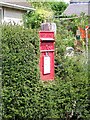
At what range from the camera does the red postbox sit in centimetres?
538

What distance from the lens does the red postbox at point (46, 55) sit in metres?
5.38

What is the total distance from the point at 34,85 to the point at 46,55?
578 mm

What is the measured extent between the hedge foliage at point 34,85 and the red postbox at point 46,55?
0.37 feet

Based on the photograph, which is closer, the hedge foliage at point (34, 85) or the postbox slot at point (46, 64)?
the hedge foliage at point (34, 85)

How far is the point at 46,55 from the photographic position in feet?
18.0

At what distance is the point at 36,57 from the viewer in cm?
519

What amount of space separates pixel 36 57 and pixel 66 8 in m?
24.3

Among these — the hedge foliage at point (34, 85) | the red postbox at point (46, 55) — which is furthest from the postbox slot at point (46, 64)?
the hedge foliage at point (34, 85)

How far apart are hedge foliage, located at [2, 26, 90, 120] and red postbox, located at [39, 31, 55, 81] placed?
0.11 meters

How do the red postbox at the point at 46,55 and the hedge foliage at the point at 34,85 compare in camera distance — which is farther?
the red postbox at the point at 46,55

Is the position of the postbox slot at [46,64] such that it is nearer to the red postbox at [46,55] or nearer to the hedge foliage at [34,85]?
the red postbox at [46,55]

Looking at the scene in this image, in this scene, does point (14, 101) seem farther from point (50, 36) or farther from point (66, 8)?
point (66, 8)

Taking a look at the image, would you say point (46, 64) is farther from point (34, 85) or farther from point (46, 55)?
point (34, 85)

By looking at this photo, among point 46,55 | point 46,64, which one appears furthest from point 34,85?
point 46,55
